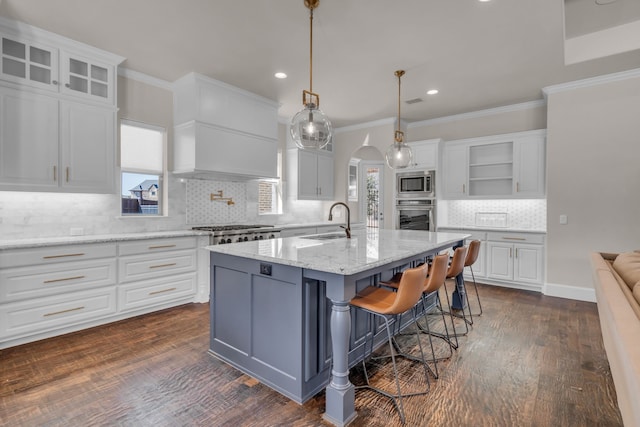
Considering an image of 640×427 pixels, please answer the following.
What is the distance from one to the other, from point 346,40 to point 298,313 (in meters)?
2.71

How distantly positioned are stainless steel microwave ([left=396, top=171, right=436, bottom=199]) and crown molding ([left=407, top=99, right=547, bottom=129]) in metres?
1.10

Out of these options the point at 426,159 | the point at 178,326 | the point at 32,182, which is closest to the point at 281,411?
the point at 178,326

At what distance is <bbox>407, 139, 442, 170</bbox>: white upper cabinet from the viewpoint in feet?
18.6

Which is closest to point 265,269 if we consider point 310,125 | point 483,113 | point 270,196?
point 310,125

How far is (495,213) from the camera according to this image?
5.58m

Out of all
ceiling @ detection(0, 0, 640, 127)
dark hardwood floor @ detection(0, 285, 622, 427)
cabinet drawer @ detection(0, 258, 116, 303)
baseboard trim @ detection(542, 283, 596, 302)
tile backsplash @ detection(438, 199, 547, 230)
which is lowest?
dark hardwood floor @ detection(0, 285, 622, 427)

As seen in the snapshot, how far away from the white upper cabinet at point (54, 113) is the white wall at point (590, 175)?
224 inches

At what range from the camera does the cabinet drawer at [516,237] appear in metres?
4.71

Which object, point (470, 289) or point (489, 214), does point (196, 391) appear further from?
point (489, 214)

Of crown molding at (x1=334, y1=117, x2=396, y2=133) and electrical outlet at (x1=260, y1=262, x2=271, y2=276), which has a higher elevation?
crown molding at (x1=334, y1=117, x2=396, y2=133)

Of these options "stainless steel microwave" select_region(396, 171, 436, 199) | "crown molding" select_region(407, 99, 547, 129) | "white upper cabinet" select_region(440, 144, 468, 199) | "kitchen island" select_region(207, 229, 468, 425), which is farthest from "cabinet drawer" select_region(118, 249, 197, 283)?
"crown molding" select_region(407, 99, 547, 129)

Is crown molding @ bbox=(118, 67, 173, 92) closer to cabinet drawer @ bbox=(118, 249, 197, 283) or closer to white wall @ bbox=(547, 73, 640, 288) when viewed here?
cabinet drawer @ bbox=(118, 249, 197, 283)

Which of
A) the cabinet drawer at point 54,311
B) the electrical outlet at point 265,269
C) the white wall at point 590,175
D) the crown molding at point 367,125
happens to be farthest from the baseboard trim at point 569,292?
the cabinet drawer at point 54,311

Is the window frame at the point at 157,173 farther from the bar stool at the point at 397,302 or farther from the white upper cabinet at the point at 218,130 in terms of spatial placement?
the bar stool at the point at 397,302
